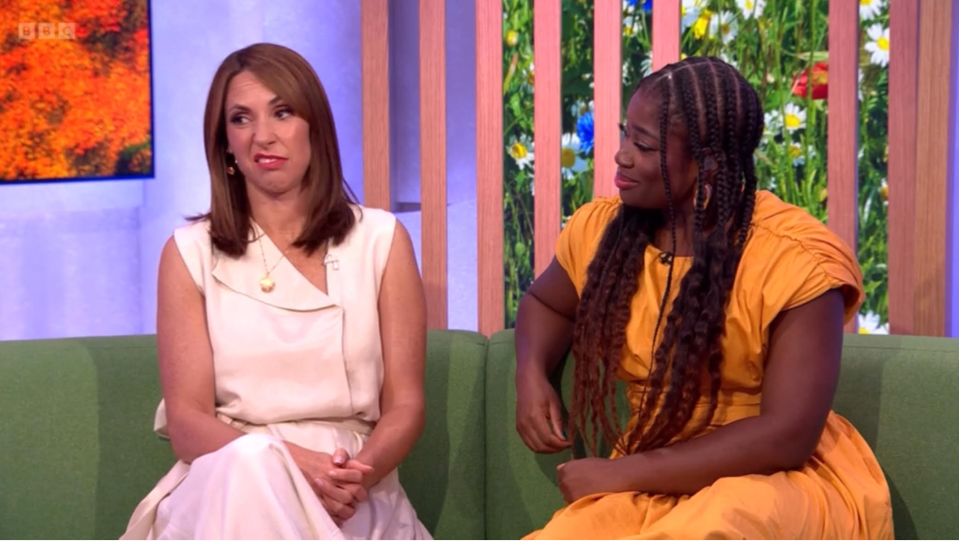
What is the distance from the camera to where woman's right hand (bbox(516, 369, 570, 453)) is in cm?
236

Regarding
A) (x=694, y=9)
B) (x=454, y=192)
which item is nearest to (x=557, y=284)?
(x=694, y=9)

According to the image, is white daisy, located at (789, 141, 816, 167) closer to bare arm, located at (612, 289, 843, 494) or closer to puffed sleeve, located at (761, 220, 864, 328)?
puffed sleeve, located at (761, 220, 864, 328)

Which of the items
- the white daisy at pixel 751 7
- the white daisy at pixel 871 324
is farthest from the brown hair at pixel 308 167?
the white daisy at pixel 871 324

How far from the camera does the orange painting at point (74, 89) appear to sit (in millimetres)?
3355

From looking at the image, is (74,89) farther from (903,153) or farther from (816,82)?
(903,153)

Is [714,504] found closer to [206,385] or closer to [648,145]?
[648,145]

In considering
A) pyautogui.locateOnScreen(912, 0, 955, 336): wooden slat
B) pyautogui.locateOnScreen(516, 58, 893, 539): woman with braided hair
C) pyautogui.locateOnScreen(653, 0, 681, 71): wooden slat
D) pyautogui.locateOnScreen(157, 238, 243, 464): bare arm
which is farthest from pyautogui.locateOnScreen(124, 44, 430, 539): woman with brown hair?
pyautogui.locateOnScreen(912, 0, 955, 336): wooden slat

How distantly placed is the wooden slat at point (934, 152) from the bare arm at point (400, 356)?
1.18 m

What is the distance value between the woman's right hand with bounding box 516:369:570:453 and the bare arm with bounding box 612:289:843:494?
1.01 feet

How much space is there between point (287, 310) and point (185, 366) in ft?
0.78

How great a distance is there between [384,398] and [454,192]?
56.9 inches

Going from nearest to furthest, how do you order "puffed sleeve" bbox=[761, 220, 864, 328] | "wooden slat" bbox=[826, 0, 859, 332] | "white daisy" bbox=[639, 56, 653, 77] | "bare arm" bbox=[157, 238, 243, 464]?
1. "puffed sleeve" bbox=[761, 220, 864, 328]
2. "bare arm" bbox=[157, 238, 243, 464]
3. "wooden slat" bbox=[826, 0, 859, 332]
4. "white daisy" bbox=[639, 56, 653, 77]

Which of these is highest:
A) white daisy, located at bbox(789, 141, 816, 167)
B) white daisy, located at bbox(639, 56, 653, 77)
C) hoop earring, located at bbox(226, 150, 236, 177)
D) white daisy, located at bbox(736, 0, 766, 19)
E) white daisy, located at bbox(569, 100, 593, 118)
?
white daisy, located at bbox(736, 0, 766, 19)

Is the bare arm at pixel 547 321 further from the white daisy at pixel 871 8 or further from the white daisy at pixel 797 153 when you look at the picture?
the white daisy at pixel 871 8
